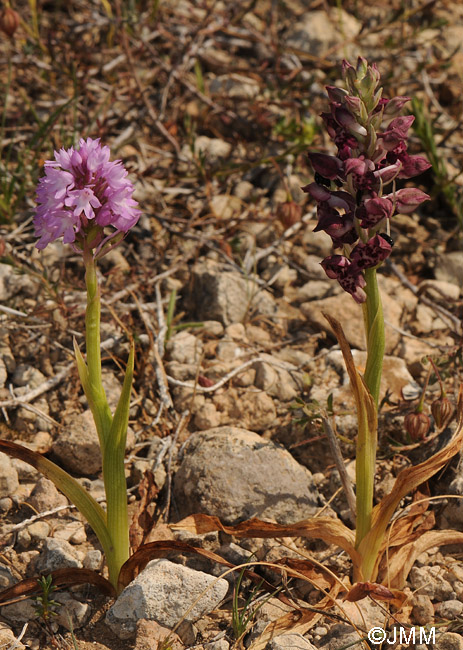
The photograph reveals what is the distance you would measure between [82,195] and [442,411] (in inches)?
77.0

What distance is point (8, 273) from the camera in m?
4.30

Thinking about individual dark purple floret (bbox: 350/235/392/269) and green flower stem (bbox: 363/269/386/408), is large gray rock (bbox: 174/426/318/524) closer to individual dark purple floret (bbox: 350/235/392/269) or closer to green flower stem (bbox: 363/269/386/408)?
green flower stem (bbox: 363/269/386/408)

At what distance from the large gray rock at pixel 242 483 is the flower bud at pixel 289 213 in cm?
170

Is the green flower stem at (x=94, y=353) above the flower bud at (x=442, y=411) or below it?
above

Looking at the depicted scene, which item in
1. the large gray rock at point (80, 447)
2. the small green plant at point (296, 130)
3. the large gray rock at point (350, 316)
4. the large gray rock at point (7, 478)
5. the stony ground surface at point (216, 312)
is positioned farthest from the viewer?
the small green plant at point (296, 130)

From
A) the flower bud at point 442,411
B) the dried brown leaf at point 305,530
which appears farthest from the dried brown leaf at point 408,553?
the flower bud at point 442,411

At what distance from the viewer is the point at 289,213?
15.1 ft

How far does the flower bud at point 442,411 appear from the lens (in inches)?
135

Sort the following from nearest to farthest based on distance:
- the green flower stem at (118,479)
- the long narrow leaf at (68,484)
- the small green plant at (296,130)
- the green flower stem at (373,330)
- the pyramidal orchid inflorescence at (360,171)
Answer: the pyramidal orchid inflorescence at (360,171) → the green flower stem at (373,330) → the green flower stem at (118,479) → the long narrow leaf at (68,484) → the small green plant at (296,130)

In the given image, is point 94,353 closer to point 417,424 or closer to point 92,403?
point 92,403

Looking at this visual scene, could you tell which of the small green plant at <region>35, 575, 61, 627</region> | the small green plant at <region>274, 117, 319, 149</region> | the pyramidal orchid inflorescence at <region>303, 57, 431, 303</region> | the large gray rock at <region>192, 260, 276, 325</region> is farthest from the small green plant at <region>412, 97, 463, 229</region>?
the small green plant at <region>35, 575, 61, 627</region>

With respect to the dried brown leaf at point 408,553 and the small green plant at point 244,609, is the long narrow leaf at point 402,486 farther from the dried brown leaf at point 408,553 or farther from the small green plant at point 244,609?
the small green plant at point 244,609

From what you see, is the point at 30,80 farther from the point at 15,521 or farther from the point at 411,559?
the point at 411,559

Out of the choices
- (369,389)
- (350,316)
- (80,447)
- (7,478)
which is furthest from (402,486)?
(7,478)
